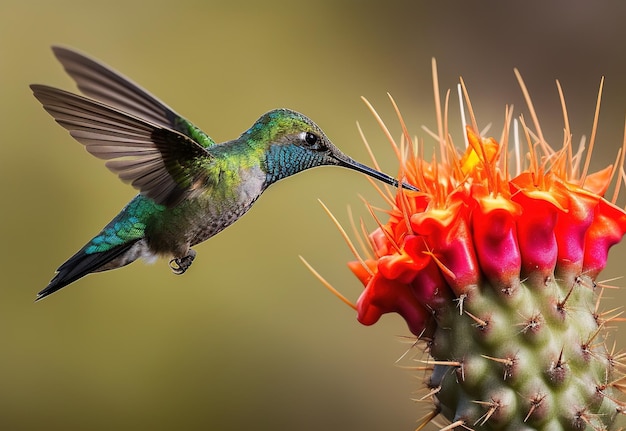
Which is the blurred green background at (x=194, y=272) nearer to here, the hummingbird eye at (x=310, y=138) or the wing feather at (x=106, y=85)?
the hummingbird eye at (x=310, y=138)

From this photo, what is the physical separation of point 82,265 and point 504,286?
3.11 ft

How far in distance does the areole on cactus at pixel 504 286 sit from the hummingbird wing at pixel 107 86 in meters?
0.53

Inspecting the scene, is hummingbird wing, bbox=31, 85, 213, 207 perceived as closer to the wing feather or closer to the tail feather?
the wing feather

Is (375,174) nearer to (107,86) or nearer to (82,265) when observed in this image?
(107,86)

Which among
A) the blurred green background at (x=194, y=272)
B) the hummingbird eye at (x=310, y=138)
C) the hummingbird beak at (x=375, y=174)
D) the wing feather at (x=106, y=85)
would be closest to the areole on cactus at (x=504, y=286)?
the hummingbird beak at (x=375, y=174)

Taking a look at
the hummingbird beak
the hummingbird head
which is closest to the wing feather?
the hummingbird head

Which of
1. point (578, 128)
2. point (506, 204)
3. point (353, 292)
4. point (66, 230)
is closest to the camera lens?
point (506, 204)

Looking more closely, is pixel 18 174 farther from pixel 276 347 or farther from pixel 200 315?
pixel 276 347

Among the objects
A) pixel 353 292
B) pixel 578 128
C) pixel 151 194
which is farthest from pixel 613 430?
pixel 578 128

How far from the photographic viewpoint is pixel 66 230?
15.2ft

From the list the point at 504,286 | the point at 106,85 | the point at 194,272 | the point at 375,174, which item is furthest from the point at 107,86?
the point at 194,272

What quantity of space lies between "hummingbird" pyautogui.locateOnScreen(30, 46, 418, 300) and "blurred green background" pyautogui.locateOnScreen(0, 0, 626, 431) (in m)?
2.54

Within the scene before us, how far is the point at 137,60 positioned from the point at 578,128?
3007mm

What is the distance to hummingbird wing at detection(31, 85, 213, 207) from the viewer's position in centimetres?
160
